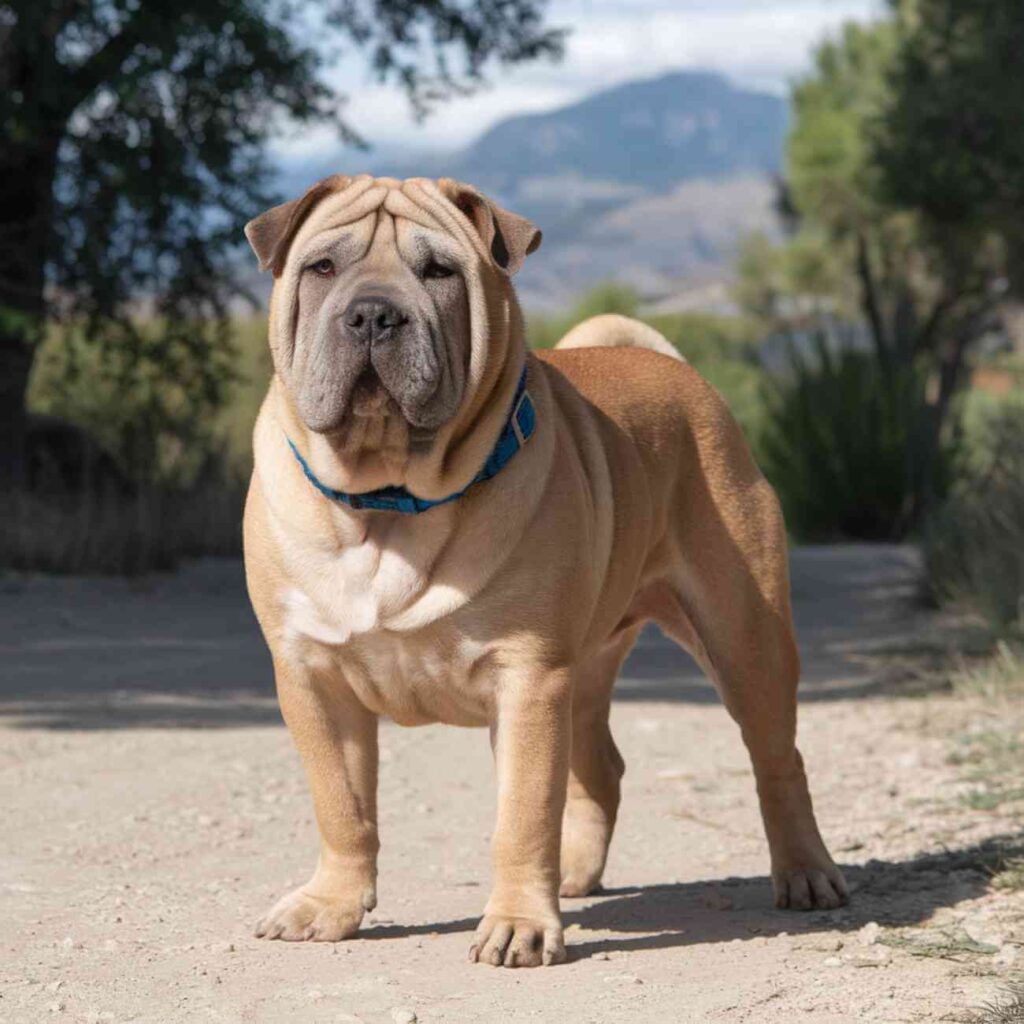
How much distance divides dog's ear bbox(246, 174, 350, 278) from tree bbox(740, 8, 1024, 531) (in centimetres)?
1156

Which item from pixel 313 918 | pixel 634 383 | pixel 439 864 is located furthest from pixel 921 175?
pixel 313 918

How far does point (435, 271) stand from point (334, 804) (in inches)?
46.3

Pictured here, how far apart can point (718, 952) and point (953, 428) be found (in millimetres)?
12501

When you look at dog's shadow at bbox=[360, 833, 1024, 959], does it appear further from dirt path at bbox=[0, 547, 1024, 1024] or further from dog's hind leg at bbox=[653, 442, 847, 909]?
dog's hind leg at bbox=[653, 442, 847, 909]

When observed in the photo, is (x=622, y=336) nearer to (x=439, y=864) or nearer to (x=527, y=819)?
(x=439, y=864)

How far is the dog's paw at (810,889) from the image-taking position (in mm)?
4395

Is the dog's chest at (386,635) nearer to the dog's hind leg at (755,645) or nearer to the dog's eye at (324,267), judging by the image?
the dog's eye at (324,267)

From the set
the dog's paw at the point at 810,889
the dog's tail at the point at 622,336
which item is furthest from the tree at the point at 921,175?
the dog's paw at the point at 810,889

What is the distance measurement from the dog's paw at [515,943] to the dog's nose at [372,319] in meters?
1.21

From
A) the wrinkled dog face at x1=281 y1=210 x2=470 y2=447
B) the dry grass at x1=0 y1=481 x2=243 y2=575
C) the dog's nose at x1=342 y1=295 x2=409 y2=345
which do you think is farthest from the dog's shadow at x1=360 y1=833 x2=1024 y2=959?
the dry grass at x1=0 y1=481 x2=243 y2=575

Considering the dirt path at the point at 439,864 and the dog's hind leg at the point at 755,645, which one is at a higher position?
the dog's hind leg at the point at 755,645

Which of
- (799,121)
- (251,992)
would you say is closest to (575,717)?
(251,992)

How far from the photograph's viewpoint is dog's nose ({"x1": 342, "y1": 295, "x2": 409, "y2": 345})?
3.51 meters

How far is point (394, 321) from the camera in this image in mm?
3516
